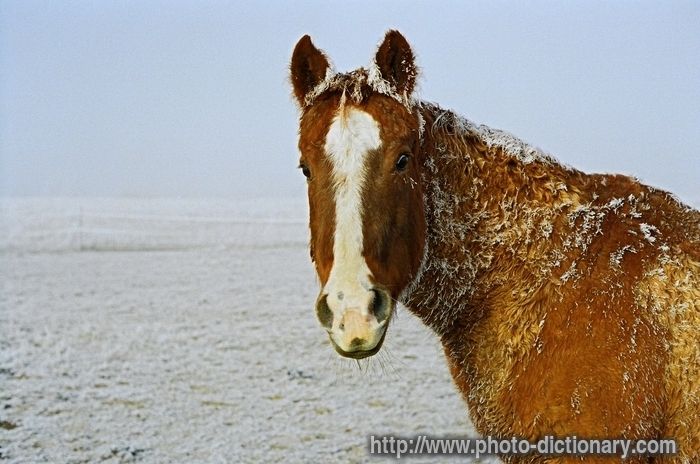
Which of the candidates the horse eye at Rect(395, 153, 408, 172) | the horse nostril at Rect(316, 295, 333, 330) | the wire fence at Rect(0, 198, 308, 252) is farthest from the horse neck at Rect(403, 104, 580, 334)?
the wire fence at Rect(0, 198, 308, 252)

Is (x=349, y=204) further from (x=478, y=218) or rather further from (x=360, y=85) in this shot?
(x=478, y=218)

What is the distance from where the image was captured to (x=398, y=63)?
9.45ft

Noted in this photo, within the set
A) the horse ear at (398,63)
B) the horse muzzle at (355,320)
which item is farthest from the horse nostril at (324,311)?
the horse ear at (398,63)

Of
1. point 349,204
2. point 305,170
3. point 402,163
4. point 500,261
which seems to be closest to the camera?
point 349,204

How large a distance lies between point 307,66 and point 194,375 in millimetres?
5988

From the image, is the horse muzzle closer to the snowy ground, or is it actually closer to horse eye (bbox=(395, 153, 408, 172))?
horse eye (bbox=(395, 153, 408, 172))

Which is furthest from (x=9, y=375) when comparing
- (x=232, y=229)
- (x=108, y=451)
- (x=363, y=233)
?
(x=232, y=229)

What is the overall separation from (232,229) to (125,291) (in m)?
10.8

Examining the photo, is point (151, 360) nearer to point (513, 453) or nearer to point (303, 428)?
point (303, 428)

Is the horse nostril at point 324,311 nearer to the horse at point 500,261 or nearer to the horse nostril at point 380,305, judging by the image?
the horse at point 500,261

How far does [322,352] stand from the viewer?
8875 mm

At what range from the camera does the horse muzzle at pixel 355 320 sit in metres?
2.34

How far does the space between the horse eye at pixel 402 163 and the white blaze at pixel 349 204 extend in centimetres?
12

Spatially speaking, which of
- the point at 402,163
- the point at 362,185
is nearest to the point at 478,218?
the point at 402,163
